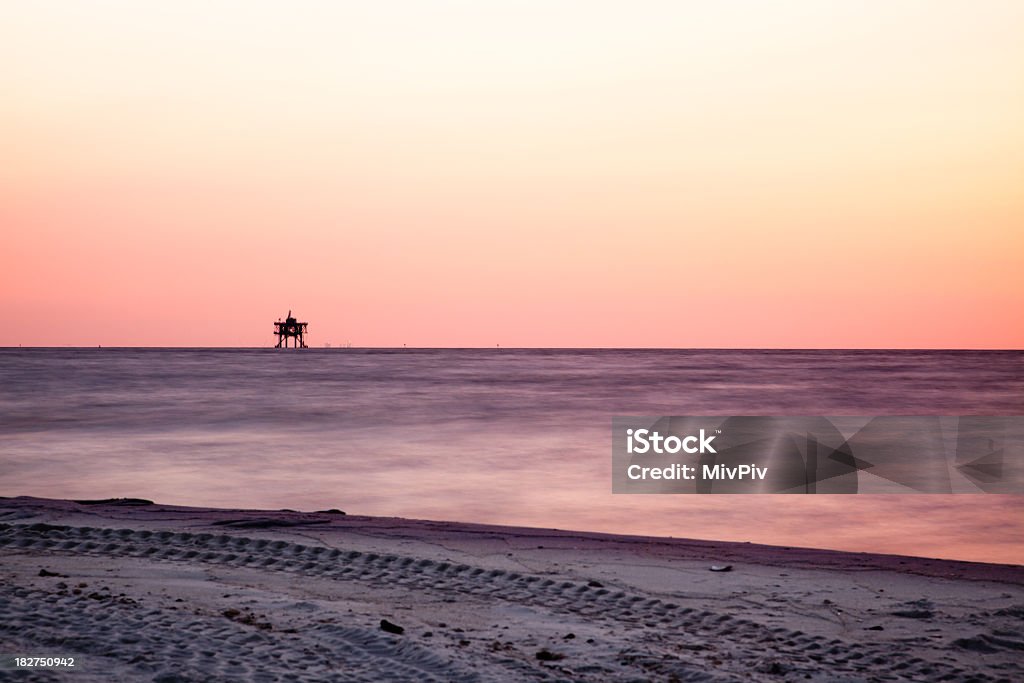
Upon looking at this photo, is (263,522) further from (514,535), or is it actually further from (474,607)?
(474,607)

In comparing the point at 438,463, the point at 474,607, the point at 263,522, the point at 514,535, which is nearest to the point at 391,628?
the point at 474,607

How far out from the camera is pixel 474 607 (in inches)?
235

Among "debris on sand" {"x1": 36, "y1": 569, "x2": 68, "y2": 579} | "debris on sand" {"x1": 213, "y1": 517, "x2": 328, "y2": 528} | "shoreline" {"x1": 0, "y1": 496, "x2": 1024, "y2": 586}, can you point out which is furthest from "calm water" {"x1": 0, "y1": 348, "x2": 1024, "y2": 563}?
"debris on sand" {"x1": 36, "y1": 569, "x2": 68, "y2": 579}

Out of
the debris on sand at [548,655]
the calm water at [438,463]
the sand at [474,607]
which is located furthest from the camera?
A: the calm water at [438,463]

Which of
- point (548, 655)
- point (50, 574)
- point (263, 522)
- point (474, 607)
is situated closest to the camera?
point (548, 655)

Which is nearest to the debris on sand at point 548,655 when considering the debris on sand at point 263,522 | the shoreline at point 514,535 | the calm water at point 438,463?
the shoreline at point 514,535

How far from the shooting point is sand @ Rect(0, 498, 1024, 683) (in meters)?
4.72

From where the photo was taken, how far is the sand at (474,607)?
4719 millimetres

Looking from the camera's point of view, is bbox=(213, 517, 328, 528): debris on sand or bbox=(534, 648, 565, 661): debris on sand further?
bbox=(213, 517, 328, 528): debris on sand

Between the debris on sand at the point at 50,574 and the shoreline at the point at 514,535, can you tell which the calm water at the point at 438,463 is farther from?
the debris on sand at the point at 50,574

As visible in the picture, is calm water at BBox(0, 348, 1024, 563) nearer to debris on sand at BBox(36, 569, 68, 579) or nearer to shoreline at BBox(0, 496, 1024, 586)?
shoreline at BBox(0, 496, 1024, 586)

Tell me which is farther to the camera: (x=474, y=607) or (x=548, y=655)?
(x=474, y=607)

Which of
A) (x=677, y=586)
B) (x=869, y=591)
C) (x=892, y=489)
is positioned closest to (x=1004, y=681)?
(x=869, y=591)

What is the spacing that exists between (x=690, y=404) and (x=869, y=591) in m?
29.1
